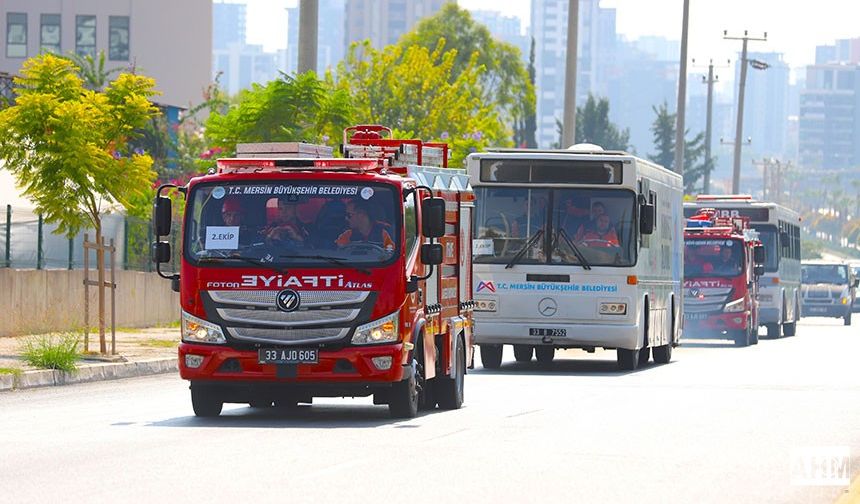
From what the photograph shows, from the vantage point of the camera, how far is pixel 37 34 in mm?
88750

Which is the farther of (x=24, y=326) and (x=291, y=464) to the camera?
(x=24, y=326)

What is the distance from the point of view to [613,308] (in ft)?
89.8

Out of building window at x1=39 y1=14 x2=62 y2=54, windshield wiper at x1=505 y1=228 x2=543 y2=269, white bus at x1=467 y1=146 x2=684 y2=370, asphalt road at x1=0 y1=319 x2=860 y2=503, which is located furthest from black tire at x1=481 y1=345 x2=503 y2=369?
building window at x1=39 y1=14 x2=62 y2=54

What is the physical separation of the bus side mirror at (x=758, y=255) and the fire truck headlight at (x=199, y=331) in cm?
2588

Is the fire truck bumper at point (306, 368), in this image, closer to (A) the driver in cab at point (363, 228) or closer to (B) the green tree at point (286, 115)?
(A) the driver in cab at point (363, 228)

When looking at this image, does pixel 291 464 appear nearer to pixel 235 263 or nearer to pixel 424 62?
pixel 235 263

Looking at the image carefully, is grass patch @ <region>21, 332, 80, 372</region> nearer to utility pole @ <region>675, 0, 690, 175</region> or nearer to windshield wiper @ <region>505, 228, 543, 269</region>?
windshield wiper @ <region>505, 228, 543, 269</region>

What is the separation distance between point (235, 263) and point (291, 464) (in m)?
4.04

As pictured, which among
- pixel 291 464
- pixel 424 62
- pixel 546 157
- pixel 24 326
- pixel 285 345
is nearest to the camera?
pixel 291 464

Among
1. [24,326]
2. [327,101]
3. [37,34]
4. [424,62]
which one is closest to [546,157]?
[327,101]

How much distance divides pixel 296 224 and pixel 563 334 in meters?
10.4

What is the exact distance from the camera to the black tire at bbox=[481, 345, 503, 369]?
94.3ft

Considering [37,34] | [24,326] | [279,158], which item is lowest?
[24,326]

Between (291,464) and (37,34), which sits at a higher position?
(37,34)
